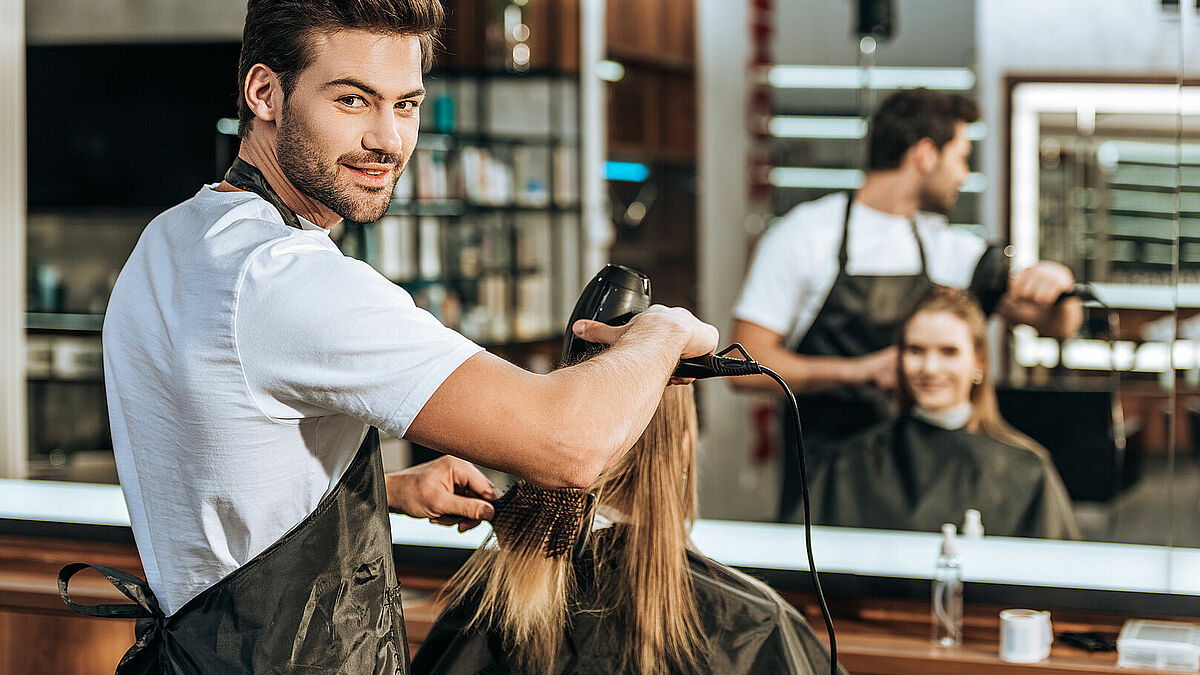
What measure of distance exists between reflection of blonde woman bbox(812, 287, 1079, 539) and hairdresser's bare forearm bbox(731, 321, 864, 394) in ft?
1.04

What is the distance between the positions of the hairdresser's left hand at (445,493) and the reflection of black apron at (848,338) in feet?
6.91

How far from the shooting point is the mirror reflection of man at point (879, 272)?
357cm

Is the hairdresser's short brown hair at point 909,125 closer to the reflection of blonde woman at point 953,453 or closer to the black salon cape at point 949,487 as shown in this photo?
the reflection of blonde woman at point 953,453

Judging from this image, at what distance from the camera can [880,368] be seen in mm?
3918

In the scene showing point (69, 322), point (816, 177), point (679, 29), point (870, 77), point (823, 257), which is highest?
point (679, 29)

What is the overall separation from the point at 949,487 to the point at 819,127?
2.84m

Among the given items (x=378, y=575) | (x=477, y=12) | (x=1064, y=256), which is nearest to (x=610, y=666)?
(x=378, y=575)

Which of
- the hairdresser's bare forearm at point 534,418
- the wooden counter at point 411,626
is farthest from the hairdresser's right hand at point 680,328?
the wooden counter at point 411,626

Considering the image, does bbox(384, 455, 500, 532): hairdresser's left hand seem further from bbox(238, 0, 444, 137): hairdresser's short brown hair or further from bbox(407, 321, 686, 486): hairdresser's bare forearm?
bbox(238, 0, 444, 137): hairdresser's short brown hair

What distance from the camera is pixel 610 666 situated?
166 cm

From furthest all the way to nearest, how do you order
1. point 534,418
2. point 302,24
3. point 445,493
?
point 445,493 < point 302,24 < point 534,418

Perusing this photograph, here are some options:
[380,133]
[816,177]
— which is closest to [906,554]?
[380,133]

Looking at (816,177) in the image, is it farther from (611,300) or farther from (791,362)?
(611,300)

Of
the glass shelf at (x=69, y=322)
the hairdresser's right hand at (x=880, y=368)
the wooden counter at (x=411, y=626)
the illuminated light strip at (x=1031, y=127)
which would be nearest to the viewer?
the wooden counter at (x=411, y=626)
